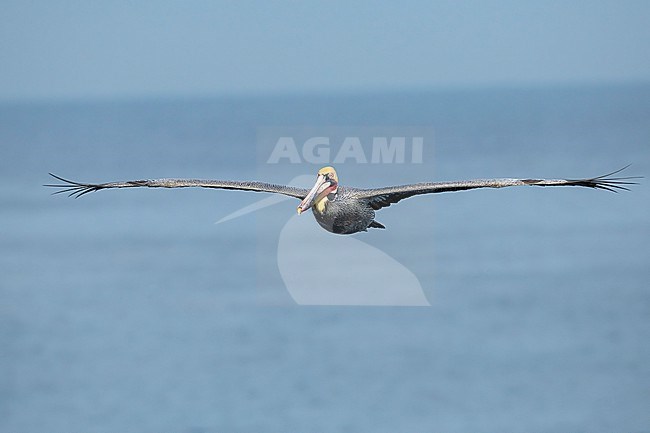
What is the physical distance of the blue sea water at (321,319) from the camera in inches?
1738

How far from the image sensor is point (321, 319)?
53.6 meters

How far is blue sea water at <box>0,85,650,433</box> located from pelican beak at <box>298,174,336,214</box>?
17.3 metres

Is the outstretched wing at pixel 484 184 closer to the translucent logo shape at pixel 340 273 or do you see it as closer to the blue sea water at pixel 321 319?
the blue sea water at pixel 321 319

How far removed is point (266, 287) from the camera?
55312 millimetres

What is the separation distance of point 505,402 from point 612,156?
177ft

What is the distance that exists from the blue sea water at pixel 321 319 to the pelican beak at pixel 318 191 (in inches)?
680

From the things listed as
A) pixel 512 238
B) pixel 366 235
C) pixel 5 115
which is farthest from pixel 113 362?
pixel 5 115

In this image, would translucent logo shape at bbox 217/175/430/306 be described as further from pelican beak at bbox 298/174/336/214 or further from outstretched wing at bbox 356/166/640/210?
outstretched wing at bbox 356/166/640/210

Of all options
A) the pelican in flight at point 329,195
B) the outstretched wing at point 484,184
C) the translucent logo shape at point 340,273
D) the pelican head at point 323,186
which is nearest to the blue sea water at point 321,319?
the translucent logo shape at point 340,273

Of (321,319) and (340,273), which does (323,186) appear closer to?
(340,273)

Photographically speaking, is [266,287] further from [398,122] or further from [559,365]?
[398,122]

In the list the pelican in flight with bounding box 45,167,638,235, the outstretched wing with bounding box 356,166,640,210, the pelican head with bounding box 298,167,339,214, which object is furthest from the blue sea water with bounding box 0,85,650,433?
the outstretched wing with bounding box 356,166,640,210

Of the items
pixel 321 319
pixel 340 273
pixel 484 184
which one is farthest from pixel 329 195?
pixel 321 319

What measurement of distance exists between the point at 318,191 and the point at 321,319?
2954 cm
